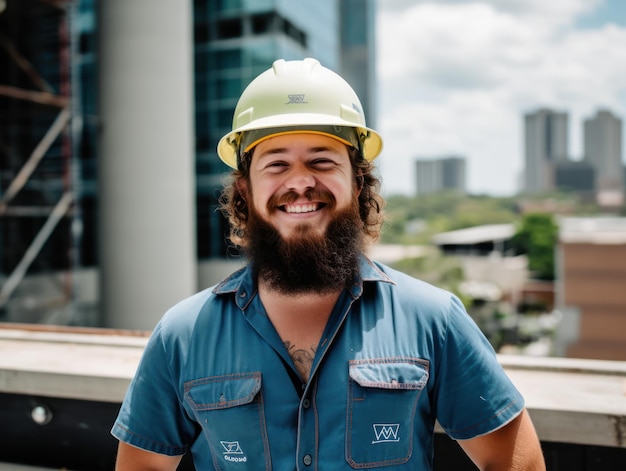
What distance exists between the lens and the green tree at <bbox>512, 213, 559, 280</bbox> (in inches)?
2913

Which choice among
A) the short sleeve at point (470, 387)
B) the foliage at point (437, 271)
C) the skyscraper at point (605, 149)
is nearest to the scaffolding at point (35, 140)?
the short sleeve at point (470, 387)

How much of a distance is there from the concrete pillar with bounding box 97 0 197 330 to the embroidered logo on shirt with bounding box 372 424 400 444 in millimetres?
17861

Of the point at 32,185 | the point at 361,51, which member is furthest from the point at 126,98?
the point at 361,51

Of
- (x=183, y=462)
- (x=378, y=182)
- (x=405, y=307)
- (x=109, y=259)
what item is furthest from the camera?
(x=109, y=259)

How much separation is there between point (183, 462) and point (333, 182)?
1644 mm

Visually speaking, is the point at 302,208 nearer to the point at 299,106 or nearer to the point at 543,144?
the point at 299,106

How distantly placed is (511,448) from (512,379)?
94 cm

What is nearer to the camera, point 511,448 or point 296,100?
point 511,448

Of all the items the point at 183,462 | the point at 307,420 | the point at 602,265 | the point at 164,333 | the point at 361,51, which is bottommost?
the point at 602,265

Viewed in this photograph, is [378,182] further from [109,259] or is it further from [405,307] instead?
[109,259]

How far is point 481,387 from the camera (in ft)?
6.10

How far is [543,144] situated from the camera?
170 m

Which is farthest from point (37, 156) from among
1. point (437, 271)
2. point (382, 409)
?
point (437, 271)

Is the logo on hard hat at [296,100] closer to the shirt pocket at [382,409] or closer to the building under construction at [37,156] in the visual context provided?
the shirt pocket at [382,409]
